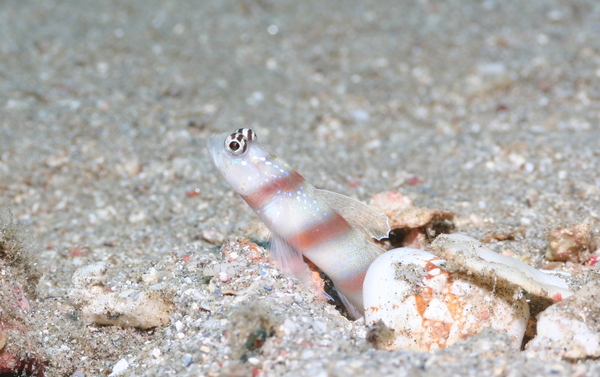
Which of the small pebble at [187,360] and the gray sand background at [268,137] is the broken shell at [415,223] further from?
the small pebble at [187,360]

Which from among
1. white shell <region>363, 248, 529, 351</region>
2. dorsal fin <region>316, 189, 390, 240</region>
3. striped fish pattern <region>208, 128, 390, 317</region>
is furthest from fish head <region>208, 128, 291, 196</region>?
white shell <region>363, 248, 529, 351</region>

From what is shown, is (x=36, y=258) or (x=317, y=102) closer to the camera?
(x=36, y=258)

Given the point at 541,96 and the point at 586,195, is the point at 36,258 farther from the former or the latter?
the point at 541,96

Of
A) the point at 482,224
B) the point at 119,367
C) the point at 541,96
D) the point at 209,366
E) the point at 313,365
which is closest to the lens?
the point at 313,365

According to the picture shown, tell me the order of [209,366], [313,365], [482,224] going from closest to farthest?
[313,365], [209,366], [482,224]

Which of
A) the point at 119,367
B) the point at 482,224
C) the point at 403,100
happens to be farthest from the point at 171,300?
the point at 403,100

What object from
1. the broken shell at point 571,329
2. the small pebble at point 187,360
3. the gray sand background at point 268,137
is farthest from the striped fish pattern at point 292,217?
the broken shell at point 571,329
